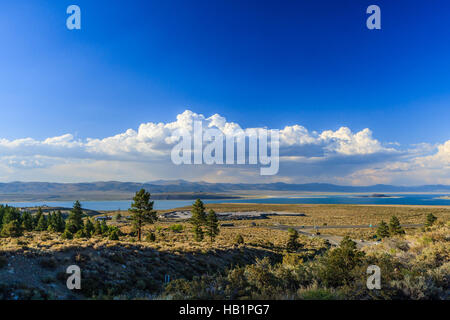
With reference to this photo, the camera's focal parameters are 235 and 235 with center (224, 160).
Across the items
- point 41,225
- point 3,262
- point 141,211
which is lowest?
point 41,225

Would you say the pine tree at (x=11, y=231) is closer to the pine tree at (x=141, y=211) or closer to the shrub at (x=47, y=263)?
the pine tree at (x=141, y=211)

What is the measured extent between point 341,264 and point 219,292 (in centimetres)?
538

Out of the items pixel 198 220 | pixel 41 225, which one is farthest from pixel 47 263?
pixel 41 225

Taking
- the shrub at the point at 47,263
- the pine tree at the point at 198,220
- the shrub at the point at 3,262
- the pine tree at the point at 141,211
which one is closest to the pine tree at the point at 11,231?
the pine tree at the point at 141,211

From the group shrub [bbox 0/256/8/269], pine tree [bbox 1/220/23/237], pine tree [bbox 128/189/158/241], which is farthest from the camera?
pine tree [bbox 128/189/158/241]

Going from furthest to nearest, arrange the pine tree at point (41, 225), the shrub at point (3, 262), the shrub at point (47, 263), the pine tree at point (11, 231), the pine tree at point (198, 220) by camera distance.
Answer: the pine tree at point (41, 225) → the pine tree at point (198, 220) → the pine tree at point (11, 231) → the shrub at point (47, 263) → the shrub at point (3, 262)

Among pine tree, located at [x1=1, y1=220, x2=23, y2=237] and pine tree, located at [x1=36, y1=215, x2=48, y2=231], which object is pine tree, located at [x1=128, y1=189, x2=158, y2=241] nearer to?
pine tree, located at [x1=1, y1=220, x2=23, y2=237]

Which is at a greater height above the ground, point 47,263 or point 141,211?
point 47,263

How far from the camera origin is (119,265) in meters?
15.4

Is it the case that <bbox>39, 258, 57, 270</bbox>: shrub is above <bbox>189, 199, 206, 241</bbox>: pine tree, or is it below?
above

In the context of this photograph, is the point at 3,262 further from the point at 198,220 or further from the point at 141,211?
the point at 198,220

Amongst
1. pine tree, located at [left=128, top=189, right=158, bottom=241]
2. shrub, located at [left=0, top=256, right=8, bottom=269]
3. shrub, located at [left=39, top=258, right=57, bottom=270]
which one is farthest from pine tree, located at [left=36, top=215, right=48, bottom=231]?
shrub, located at [left=0, top=256, right=8, bottom=269]
